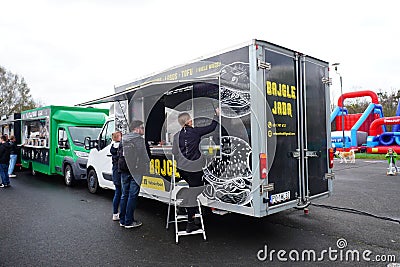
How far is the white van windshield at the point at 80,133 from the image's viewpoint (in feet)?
33.4

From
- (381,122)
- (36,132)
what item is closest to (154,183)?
(36,132)

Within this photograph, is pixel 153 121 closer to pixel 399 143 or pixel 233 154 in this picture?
pixel 233 154

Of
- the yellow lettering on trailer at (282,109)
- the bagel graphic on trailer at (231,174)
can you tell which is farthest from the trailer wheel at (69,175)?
the yellow lettering on trailer at (282,109)

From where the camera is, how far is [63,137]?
10.6 m

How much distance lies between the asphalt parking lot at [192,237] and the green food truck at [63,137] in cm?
233

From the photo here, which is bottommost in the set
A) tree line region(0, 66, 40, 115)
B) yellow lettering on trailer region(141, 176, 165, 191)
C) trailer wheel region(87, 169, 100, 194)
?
trailer wheel region(87, 169, 100, 194)

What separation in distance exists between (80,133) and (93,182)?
91.3 inches

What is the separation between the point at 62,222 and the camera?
19.6 ft

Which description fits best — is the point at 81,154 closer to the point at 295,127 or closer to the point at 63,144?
the point at 63,144

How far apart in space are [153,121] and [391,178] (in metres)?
8.62

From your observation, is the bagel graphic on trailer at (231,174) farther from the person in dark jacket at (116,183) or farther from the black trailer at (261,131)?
the person in dark jacket at (116,183)

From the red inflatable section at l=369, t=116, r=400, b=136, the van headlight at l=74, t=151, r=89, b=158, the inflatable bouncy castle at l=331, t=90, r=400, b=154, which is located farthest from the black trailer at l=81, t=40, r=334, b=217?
the red inflatable section at l=369, t=116, r=400, b=136

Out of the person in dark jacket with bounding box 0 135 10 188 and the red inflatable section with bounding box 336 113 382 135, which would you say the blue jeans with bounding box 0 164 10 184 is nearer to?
the person in dark jacket with bounding box 0 135 10 188

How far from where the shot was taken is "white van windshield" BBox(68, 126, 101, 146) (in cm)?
1017
